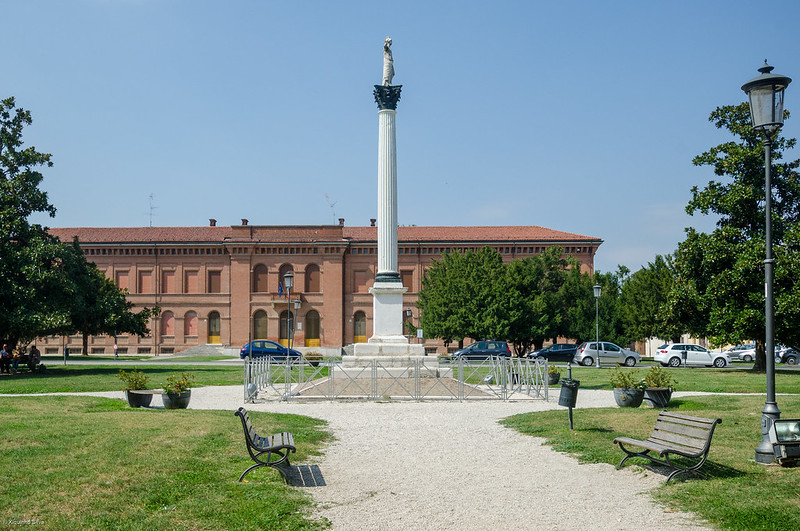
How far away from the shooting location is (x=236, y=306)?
6059 cm

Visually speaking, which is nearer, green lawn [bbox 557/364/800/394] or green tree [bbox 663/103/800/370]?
green lawn [bbox 557/364/800/394]

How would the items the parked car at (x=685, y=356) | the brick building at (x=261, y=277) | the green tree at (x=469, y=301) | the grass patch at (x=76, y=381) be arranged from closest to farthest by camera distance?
1. the grass patch at (x=76, y=381)
2. the parked car at (x=685, y=356)
3. the green tree at (x=469, y=301)
4. the brick building at (x=261, y=277)

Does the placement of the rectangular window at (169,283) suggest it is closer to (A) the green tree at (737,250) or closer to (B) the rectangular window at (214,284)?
(B) the rectangular window at (214,284)

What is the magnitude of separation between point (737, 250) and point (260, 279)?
41.4 metres

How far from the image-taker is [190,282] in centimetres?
6144

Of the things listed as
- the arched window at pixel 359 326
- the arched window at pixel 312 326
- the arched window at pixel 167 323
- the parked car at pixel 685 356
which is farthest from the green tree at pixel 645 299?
the arched window at pixel 167 323

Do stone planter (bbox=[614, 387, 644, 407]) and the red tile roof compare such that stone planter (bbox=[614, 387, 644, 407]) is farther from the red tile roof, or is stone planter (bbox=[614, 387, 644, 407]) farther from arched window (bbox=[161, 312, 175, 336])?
arched window (bbox=[161, 312, 175, 336])

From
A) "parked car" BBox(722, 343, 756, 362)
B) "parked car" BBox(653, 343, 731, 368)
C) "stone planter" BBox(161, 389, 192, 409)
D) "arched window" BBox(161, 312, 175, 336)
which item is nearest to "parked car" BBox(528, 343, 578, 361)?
"parked car" BBox(653, 343, 731, 368)

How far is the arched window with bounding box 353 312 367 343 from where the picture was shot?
60.6m

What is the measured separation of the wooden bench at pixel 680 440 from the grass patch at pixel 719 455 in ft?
0.94

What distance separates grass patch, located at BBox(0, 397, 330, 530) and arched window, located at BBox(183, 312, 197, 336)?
4847 cm

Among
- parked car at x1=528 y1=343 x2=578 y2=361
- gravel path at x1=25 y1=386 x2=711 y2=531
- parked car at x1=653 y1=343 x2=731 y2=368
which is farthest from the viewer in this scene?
parked car at x1=528 y1=343 x2=578 y2=361

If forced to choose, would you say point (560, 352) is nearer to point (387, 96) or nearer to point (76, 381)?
point (387, 96)

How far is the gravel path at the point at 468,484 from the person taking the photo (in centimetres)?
702
